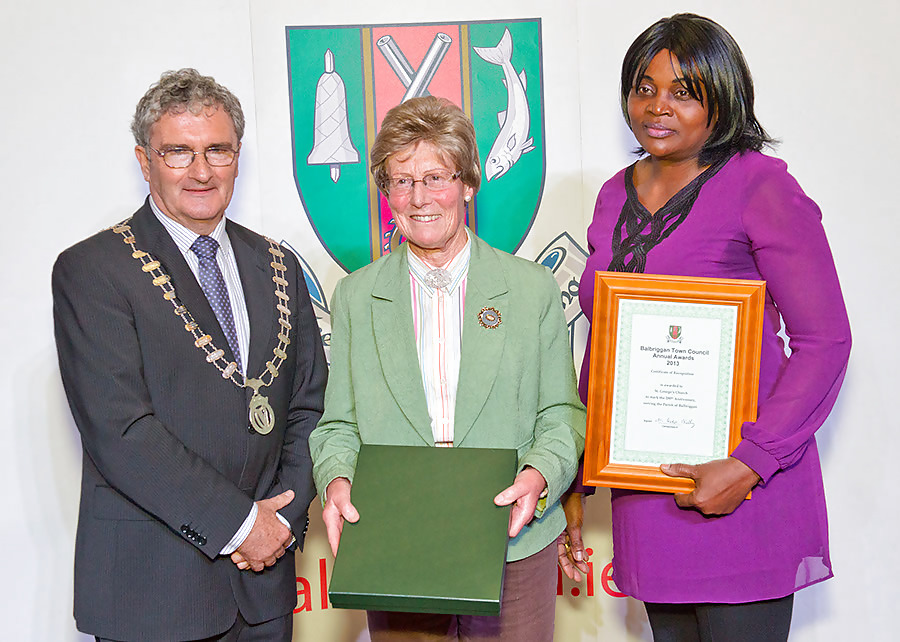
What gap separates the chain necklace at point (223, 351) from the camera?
78.2 inches

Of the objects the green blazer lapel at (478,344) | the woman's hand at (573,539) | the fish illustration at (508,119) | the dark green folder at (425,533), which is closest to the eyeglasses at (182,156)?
the green blazer lapel at (478,344)

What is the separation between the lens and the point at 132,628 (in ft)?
6.33

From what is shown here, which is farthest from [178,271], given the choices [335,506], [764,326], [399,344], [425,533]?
[764,326]

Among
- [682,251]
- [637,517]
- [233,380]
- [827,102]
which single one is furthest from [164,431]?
[827,102]

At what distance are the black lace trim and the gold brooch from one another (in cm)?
33

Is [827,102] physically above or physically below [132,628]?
above

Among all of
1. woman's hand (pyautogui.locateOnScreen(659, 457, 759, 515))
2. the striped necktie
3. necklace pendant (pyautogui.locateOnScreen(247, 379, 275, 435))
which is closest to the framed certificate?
woman's hand (pyautogui.locateOnScreen(659, 457, 759, 515))

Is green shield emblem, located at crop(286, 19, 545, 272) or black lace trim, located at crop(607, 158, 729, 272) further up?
green shield emblem, located at crop(286, 19, 545, 272)

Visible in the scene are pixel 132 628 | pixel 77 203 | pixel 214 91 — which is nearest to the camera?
pixel 132 628

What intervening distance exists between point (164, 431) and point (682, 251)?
131 cm

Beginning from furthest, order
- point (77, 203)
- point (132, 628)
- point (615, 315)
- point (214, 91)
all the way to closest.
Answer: point (77, 203)
point (214, 91)
point (132, 628)
point (615, 315)

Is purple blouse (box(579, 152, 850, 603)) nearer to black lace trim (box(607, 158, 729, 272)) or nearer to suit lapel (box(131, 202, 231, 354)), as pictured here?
black lace trim (box(607, 158, 729, 272))

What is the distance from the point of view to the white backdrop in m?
2.87

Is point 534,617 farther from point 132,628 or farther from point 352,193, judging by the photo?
point 352,193
